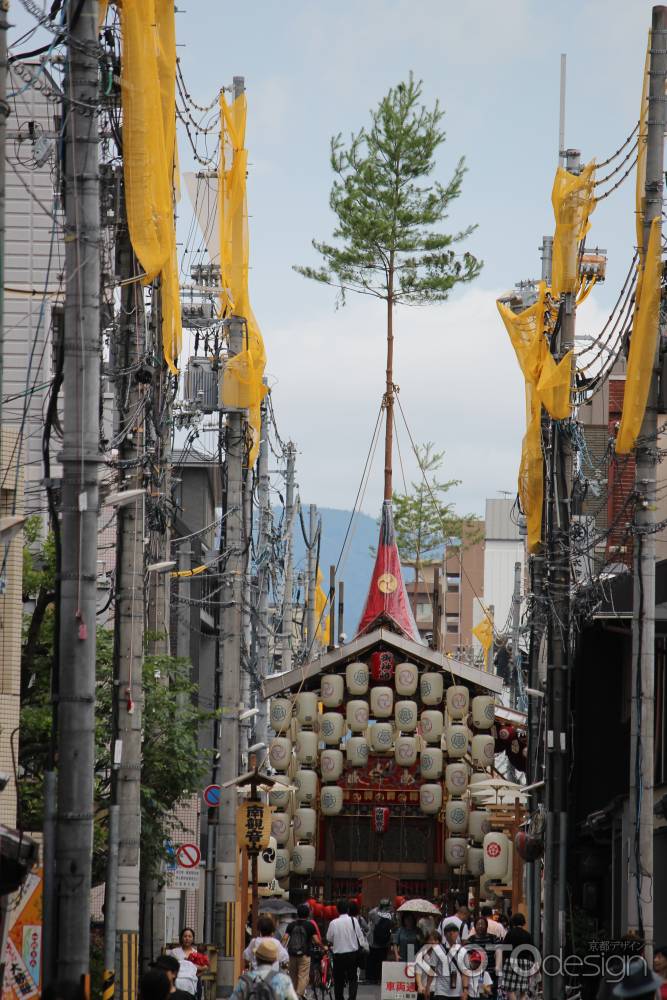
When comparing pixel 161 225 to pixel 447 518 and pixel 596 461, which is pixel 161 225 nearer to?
pixel 596 461

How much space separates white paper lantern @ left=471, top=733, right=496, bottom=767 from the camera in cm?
3912

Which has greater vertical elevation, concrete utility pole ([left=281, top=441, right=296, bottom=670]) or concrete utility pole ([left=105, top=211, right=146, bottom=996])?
concrete utility pole ([left=281, top=441, right=296, bottom=670])

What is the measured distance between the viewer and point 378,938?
32.1 m

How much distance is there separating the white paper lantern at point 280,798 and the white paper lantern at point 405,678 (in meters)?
3.79

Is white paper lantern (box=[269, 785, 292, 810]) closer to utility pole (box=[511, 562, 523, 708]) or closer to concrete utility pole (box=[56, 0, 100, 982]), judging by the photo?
utility pole (box=[511, 562, 523, 708])

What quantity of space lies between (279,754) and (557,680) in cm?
1588

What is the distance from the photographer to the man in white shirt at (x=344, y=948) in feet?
84.1

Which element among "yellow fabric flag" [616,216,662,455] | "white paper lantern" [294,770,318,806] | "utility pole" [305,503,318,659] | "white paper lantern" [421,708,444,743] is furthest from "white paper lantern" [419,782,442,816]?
"yellow fabric flag" [616,216,662,455]

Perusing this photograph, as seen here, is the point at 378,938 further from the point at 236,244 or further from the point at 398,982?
the point at 236,244

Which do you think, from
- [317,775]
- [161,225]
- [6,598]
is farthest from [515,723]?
[161,225]

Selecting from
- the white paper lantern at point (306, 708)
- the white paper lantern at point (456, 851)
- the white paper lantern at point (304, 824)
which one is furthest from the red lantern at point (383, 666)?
the white paper lantern at point (456, 851)

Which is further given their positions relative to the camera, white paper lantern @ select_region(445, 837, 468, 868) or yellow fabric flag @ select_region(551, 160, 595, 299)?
white paper lantern @ select_region(445, 837, 468, 868)

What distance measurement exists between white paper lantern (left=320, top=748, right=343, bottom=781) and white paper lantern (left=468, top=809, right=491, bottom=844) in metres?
3.40

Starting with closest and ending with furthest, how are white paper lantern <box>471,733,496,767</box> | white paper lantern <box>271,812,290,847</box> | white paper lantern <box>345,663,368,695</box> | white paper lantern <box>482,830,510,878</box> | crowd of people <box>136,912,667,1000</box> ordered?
crowd of people <box>136,912,667,1000</box> → white paper lantern <box>482,830,510,878</box> → white paper lantern <box>271,812,290,847</box> → white paper lantern <box>471,733,496,767</box> → white paper lantern <box>345,663,368,695</box>
